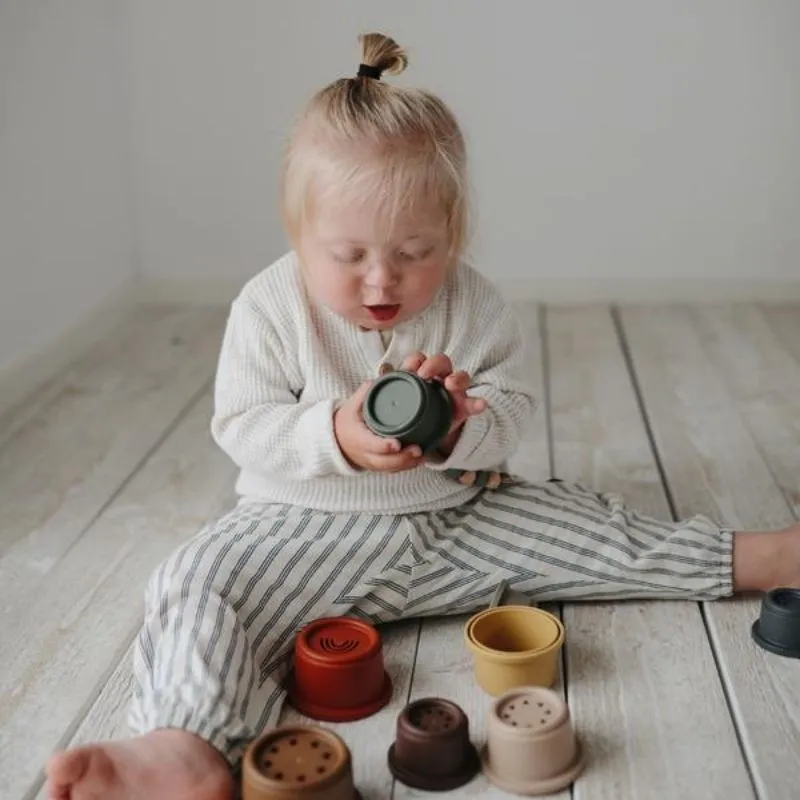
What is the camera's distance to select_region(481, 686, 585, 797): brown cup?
0.94m

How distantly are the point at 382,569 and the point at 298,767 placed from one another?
320mm

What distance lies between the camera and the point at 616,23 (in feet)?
8.05

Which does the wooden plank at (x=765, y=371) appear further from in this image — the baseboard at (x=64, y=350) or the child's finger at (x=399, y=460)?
the baseboard at (x=64, y=350)

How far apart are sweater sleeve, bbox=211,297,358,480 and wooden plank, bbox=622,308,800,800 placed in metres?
0.41

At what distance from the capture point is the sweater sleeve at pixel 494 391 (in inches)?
47.4

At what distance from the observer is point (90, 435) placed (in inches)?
71.5

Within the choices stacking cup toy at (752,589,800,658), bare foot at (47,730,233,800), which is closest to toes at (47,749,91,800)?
bare foot at (47,730,233,800)

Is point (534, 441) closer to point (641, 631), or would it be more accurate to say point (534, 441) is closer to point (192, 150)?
point (641, 631)

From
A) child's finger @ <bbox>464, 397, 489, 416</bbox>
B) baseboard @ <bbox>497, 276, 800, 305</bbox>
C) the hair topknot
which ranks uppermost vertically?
the hair topknot

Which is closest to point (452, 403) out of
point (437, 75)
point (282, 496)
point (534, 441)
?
point (282, 496)

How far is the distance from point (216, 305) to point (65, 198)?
0.51 meters

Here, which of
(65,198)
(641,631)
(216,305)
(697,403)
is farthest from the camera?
(216,305)

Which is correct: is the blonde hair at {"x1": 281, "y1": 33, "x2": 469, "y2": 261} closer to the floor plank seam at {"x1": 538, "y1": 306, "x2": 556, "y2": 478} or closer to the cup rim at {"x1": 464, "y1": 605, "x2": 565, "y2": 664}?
the cup rim at {"x1": 464, "y1": 605, "x2": 565, "y2": 664}

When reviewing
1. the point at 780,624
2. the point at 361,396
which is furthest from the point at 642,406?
the point at 361,396
